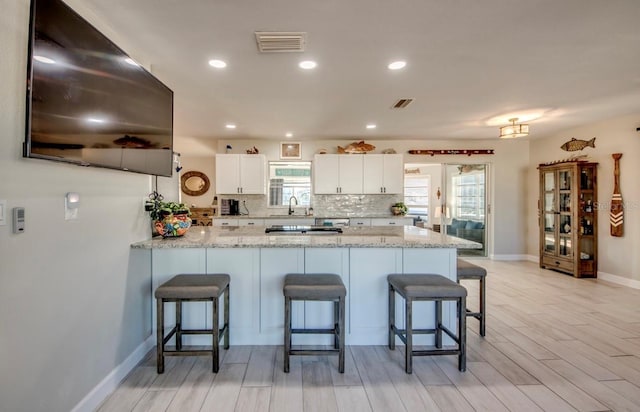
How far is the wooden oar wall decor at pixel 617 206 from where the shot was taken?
4.20 metres

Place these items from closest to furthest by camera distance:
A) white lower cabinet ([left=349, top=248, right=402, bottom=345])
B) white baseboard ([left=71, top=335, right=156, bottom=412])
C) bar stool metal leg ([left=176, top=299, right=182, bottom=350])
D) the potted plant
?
1. white baseboard ([left=71, top=335, right=156, bottom=412])
2. bar stool metal leg ([left=176, top=299, right=182, bottom=350])
3. white lower cabinet ([left=349, top=248, right=402, bottom=345])
4. the potted plant

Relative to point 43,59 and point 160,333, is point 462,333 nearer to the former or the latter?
point 160,333

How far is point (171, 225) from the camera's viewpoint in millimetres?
2488

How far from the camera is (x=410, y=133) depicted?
5242 mm

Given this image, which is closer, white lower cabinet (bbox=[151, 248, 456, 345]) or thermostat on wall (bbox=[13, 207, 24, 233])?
thermostat on wall (bbox=[13, 207, 24, 233])

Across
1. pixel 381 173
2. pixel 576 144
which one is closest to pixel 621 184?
pixel 576 144

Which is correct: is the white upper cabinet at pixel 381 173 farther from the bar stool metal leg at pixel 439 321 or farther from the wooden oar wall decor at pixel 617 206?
the bar stool metal leg at pixel 439 321

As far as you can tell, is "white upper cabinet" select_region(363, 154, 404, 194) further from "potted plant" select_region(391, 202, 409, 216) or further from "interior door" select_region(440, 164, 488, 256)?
"interior door" select_region(440, 164, 488, 256)

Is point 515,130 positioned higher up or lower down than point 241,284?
higher up

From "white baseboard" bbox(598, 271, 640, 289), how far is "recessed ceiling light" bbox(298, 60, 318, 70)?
5139 millimetres

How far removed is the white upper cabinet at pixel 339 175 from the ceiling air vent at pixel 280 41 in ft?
10.5

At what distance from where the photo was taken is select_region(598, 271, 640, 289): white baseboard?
4082 mm

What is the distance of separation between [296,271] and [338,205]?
338 cm

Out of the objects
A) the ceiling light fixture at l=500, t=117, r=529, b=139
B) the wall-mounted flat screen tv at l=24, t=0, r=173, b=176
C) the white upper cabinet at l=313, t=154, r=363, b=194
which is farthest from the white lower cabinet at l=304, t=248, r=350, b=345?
the ceiling light fixture at l=500, t=117, r=529, b=139
